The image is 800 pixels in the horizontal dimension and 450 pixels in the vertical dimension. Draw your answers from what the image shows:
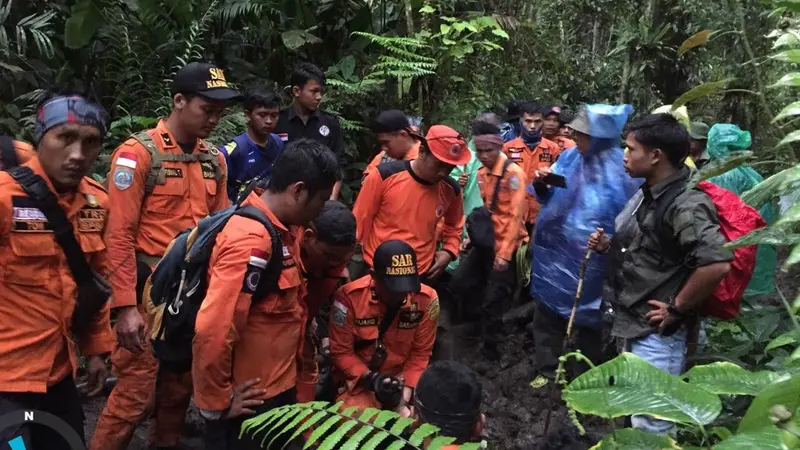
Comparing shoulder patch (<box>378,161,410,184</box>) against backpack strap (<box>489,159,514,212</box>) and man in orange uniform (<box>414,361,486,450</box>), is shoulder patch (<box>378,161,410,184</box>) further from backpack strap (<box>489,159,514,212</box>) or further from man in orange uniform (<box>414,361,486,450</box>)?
man in orange uniform (<box>414,361,486,450</box>)

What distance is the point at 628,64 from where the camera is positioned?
11133mm

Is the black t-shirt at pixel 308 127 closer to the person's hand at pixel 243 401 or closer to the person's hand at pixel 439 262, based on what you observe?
the person's hand at pixel 439 262

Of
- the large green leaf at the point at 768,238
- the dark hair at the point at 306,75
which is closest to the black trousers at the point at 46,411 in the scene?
the large green leaf at the point at 768,238

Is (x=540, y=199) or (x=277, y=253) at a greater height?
(x=277, y=253)

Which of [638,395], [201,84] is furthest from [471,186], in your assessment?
[638,395]

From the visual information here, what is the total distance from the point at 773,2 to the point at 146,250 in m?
3.12

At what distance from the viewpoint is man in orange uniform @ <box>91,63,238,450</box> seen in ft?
→ 11.0

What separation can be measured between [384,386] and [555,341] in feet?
5.74

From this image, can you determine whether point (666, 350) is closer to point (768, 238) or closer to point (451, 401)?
point (451, 401)

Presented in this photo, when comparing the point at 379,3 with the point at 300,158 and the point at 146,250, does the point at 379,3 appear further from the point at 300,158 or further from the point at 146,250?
the point at 300,158

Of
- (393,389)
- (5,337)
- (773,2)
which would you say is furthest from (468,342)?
(773,2)

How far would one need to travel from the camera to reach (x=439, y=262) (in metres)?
4.91

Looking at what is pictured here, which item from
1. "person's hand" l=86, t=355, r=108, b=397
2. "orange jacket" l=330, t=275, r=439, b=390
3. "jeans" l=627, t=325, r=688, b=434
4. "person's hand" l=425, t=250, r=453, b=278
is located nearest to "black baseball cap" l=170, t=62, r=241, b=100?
"orange jacket" l=330, t=275, r=439, b=390
